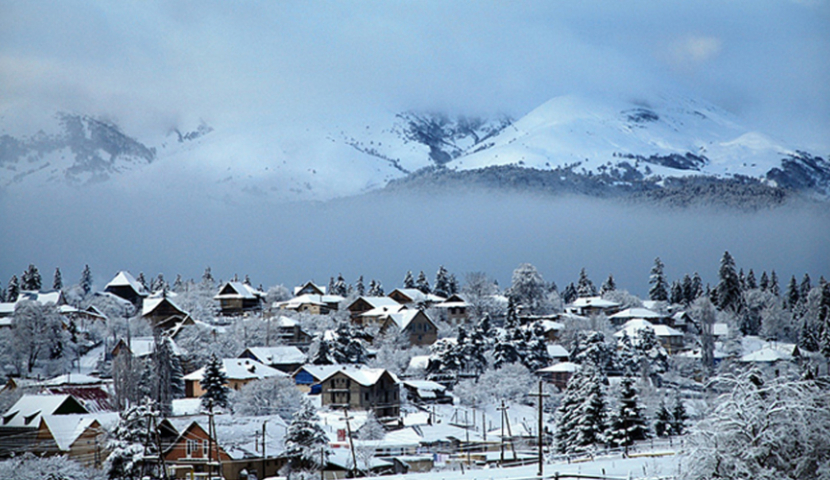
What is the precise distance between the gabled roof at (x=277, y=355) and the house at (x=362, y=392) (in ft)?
40.9

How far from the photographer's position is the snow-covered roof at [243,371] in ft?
279

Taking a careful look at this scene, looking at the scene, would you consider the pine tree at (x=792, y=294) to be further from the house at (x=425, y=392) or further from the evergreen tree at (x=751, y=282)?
the house at (x=425, y=392)

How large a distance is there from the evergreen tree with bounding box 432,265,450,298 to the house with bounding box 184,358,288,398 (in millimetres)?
55573

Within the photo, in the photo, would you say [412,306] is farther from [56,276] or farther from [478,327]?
[56,276]

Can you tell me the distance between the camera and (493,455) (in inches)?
2650

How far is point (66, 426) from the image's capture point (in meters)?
64.6

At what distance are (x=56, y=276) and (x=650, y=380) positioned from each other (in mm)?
102805

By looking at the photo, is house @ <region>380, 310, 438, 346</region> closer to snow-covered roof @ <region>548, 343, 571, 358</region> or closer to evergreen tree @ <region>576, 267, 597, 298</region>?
snow-covered roof @ <region>548, 343, 571, 358</region>

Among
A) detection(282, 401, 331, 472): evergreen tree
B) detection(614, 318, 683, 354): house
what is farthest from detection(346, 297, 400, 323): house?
detection(282, 401, 331, 472): evergreen tree

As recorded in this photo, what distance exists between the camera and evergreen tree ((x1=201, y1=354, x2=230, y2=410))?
248 ft

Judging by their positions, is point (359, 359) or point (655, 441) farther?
point (359, 359)

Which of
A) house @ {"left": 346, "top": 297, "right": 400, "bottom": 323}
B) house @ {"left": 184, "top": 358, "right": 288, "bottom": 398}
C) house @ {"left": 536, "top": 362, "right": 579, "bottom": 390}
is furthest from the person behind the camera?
house @ {"left": 346, "top": 297, "right": 400, "bottom": 323}

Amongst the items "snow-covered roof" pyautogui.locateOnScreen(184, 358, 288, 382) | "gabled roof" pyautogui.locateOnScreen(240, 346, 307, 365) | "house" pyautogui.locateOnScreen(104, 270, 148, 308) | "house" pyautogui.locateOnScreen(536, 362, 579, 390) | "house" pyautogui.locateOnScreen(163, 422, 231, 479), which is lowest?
"house" pyautogui.locateOnScreen(163, 422, 231, 479)

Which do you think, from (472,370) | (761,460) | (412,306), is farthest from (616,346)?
(761,460)
